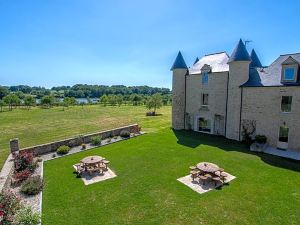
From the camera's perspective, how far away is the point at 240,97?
2303 cm

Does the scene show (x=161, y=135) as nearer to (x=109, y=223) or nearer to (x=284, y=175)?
(x=284, y=175)

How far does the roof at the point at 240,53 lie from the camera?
74.1 feet

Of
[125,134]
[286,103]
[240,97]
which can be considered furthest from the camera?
[125,134]

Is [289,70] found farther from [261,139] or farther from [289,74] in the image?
[261,139]

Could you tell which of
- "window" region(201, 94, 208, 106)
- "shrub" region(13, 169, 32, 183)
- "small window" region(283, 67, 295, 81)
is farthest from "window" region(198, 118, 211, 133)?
"shrub" region(13, 169, 32, 183)

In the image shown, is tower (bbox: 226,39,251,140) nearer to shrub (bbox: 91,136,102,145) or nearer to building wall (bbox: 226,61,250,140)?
building wall (bbox: 226,61,250,140)

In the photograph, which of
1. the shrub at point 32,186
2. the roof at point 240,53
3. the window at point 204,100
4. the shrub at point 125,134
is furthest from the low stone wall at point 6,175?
the roof at point 240,53

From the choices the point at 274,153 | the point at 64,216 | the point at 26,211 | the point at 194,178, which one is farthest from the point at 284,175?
the point at 26,211

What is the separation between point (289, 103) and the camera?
64.3ft

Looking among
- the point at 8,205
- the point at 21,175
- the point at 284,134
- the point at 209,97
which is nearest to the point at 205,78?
the point at 209,97

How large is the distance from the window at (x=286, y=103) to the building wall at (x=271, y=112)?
0.84ft

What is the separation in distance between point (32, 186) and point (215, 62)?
2536 cm

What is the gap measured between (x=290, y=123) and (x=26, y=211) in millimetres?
22256

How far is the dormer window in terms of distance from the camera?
757 inches
